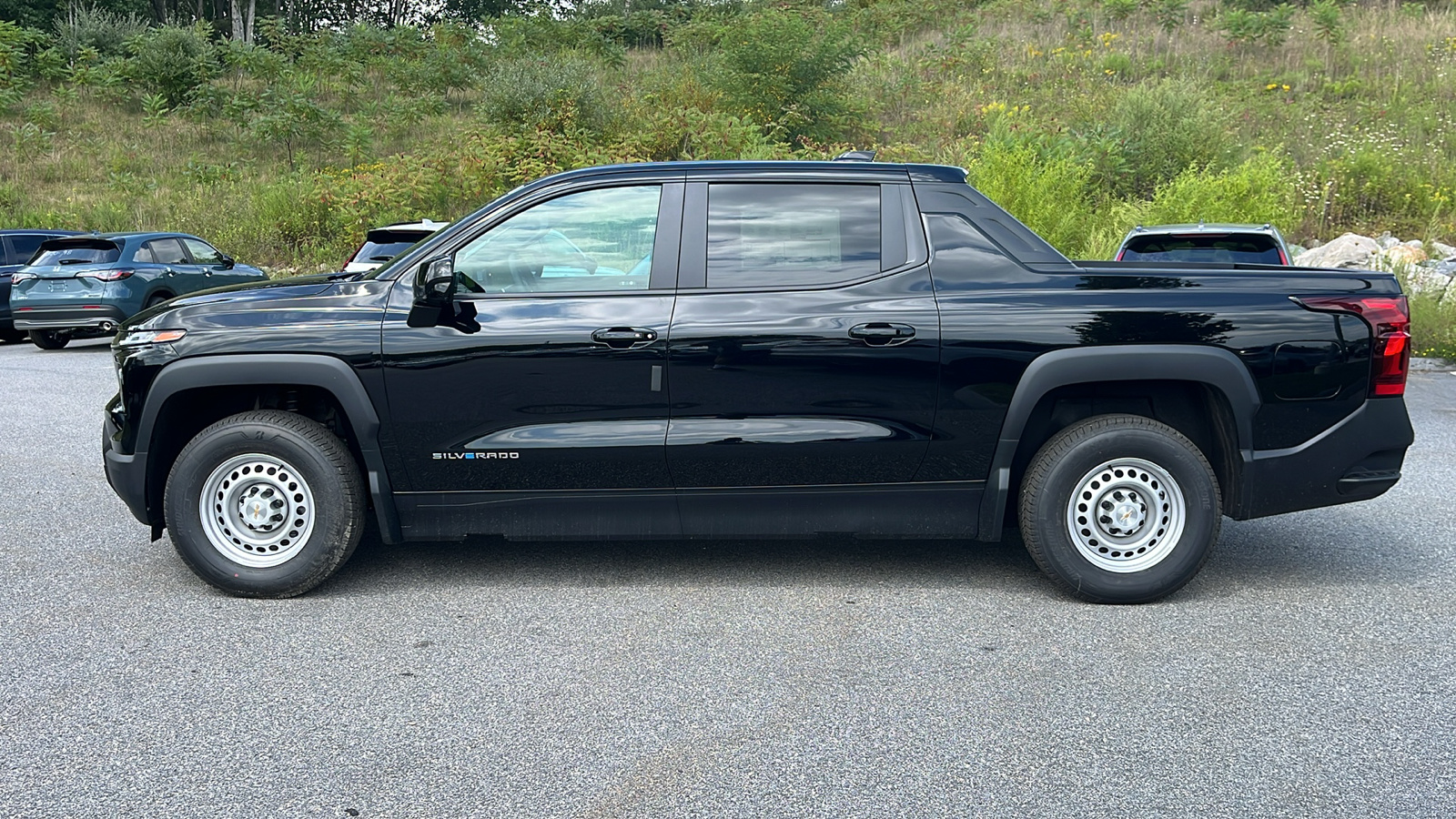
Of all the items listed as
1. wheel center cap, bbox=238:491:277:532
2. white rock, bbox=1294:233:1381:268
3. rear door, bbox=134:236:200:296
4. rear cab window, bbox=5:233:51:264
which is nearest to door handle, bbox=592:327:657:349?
wheel center cap, bbox=238:491:277:532

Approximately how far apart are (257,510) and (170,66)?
29.6 m

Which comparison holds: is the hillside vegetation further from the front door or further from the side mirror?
the side mirror

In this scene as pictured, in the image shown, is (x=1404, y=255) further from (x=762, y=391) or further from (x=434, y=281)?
(x=434, y=281)

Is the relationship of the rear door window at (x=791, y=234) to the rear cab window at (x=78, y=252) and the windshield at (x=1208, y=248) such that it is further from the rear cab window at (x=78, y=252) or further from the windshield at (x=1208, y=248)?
the rear cab window at (x=78, y=252)

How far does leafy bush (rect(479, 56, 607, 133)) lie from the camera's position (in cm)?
2234

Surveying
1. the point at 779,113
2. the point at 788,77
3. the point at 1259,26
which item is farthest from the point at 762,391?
the point at 1259,26

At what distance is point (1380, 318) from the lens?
15.8ft

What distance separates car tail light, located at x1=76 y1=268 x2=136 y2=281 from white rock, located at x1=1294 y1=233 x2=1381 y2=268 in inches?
599

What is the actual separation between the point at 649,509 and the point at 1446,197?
16948 millimetres

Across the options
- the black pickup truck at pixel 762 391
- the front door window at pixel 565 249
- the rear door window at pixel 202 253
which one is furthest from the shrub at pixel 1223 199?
the rear door window at pixel 202 253

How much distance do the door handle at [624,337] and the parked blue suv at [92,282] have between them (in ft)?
38.3

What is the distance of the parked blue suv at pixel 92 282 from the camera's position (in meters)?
15.2

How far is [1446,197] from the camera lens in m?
17.3

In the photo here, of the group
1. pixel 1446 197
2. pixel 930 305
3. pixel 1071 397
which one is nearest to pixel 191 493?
pixel 930 305
